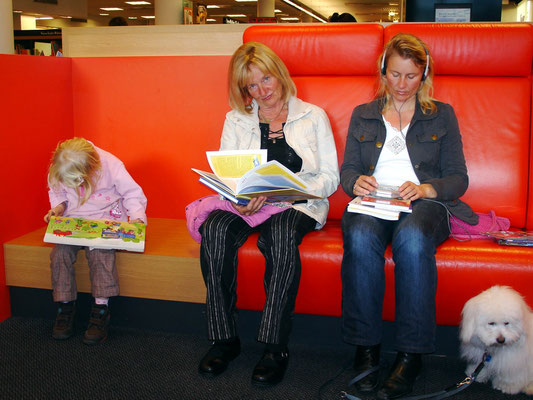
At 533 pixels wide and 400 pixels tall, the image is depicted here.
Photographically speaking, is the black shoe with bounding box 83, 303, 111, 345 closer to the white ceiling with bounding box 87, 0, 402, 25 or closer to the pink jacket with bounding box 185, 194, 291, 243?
the pink jacket with bounding box 185, 194, 291, 243

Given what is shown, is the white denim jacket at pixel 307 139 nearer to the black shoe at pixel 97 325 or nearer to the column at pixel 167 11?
the black shoe at pixel 97 325

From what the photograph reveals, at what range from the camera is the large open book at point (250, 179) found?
1.81 metres

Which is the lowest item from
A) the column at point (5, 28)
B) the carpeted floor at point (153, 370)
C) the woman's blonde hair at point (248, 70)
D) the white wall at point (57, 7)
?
the carpeted floor at point (153, 370)

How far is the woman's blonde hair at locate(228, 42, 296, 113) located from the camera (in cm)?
224

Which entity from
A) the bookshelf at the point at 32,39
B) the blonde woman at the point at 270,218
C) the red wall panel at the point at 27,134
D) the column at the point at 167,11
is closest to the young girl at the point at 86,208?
the red wall panel at the point at 27,134

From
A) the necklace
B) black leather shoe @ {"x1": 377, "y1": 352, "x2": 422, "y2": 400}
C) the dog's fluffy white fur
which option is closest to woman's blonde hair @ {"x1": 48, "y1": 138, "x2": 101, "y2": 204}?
the necklace

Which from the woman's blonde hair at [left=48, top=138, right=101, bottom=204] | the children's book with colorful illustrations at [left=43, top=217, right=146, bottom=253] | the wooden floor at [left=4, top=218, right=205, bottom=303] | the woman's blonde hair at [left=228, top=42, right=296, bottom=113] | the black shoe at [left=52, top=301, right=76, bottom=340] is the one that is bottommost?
the black shoe at [left=52, top=301, right=76, bottom=340]

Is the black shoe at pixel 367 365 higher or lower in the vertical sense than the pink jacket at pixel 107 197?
lower

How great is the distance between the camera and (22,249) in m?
2.43

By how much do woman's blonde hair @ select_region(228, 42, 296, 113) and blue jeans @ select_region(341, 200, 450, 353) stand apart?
714mm

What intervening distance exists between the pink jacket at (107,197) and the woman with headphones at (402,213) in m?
0.91

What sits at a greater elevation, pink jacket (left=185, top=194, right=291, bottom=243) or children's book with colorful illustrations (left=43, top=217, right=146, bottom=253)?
pink jacket (left=185, top=194, right=291, bottom=243)

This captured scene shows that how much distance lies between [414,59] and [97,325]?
1.63 meters

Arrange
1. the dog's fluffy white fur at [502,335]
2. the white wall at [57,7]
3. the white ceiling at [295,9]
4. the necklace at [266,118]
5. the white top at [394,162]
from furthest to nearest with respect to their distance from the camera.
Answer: the white ceiling at [295,9] → the white wall at [57,7] → the necklace at [266,118] → the white top at [394,162] → the dog's fluffy white fur at [502,335]
